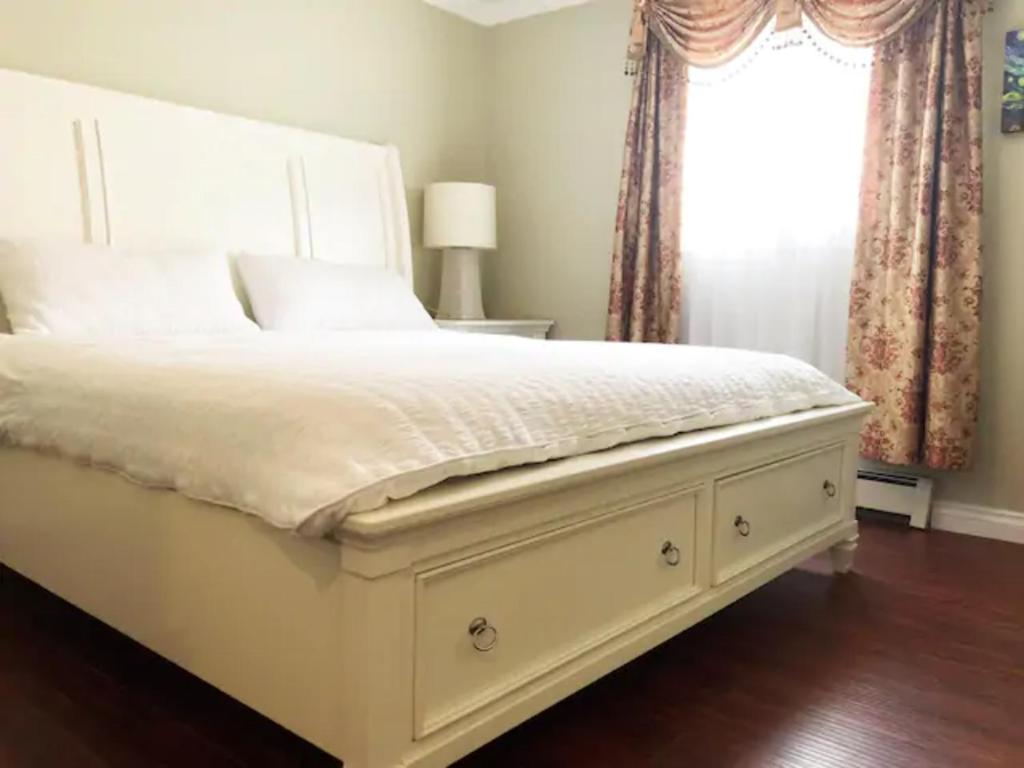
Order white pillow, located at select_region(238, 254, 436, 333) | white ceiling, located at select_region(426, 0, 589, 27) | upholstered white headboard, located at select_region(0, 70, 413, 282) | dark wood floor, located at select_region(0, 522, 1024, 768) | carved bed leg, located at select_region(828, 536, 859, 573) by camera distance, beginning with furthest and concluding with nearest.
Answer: white ceiling, located at select_region(426, 0, 589, 27), white pillow, located at select_region(238, 254, 436, 333), upholstered white headboard, located at select_region(0, 70, 413, 282), carved bed leg, located at select_region(828, 536, 859, 573), dark wood floor, located at select_region(0, 522, 1024, 768)

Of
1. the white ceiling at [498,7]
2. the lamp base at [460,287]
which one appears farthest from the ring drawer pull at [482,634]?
the white ceiling at [498,7]

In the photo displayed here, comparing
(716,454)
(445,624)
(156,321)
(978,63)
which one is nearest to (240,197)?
(156,321)

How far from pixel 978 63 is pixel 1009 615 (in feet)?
5.89

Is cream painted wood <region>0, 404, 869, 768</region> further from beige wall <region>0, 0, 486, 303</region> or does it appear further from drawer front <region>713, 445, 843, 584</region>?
beige wall <region>0, 0, 486, 303</region>

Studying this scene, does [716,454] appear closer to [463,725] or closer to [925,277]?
[463,725]

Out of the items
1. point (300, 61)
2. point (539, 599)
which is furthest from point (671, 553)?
point (300, 61)

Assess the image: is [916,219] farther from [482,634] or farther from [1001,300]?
[482,634]

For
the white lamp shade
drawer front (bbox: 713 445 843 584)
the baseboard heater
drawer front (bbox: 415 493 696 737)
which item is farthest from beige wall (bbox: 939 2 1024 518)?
the white lamp shade

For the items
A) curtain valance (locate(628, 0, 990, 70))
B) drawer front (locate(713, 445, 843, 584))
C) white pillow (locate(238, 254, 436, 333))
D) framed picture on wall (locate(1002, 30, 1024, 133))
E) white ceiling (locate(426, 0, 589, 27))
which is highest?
white ceiling (locate(426, 0, 589, 27))

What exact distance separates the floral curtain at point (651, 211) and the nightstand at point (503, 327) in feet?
1.40

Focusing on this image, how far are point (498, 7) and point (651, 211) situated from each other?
1407 millimetres

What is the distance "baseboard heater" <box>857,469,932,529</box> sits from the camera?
3064mm

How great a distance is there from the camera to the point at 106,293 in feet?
8.04

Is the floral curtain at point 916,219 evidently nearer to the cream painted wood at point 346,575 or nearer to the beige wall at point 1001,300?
the beige wall at point 1001,300
